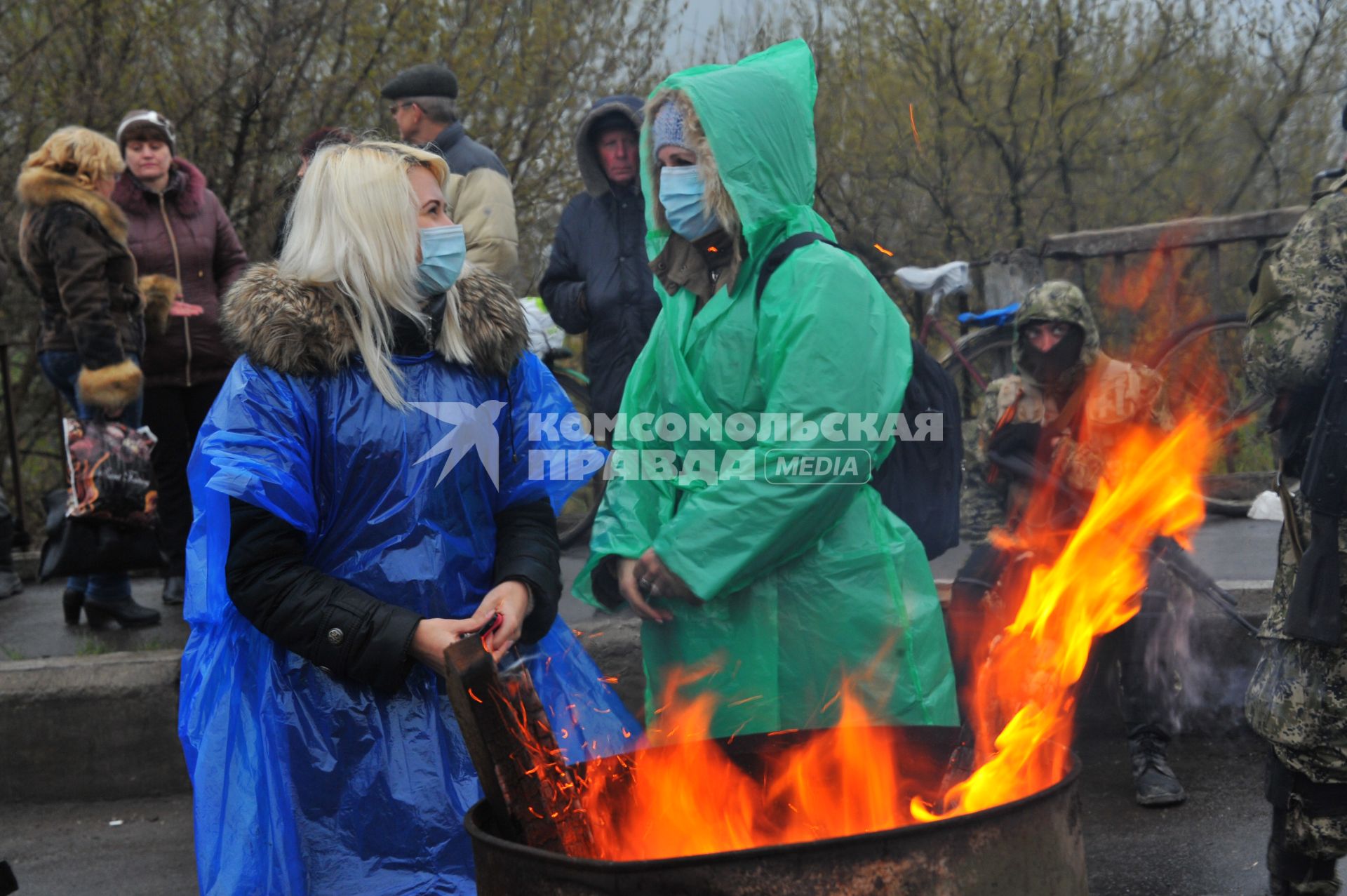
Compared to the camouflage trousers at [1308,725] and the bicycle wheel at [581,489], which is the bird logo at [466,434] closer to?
the camouflage trousers at [1308,725]

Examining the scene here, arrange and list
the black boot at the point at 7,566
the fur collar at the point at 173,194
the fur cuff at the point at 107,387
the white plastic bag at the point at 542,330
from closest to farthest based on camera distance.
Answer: the fur cuff at the point at 107,387 < the fur collar at the point at 173,194 < the white plastic bag at the point at 542,330 < the black boot at the point at 7,566

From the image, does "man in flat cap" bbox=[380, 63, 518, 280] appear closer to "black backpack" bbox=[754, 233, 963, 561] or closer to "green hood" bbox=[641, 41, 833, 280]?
"green hood" bbox=[641, 41, 833, 280]

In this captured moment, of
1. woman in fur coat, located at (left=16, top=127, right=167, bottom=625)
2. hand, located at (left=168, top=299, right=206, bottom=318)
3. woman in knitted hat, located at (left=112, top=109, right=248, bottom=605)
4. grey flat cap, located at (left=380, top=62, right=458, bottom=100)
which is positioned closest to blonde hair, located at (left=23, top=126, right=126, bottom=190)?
woman in fur coat, located at (left=16, top=127, right=167, bottom=625)

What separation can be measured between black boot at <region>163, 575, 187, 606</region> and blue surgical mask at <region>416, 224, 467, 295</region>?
175 inches

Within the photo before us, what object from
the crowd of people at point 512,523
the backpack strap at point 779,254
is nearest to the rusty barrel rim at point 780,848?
the crowd of people at point 512,523

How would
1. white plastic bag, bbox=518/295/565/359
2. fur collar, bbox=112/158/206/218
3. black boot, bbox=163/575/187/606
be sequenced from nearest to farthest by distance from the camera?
1. fur collar, bbox=112/158/206/218
2. black boot, bbox=163/575/187/606
3. white plastic bag, bbox=518/295/565/359

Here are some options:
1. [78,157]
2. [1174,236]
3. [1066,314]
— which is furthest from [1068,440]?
[78,157]

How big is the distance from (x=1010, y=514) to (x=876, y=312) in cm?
224

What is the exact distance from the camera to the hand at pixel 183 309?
647cm

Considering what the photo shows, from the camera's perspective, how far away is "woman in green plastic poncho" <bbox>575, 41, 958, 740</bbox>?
9.37ft

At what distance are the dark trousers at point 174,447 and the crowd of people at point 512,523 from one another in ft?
12.6

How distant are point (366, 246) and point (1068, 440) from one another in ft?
9.78

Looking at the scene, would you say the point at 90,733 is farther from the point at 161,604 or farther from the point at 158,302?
the point at 158,302

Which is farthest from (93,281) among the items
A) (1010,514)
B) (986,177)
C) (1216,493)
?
(986,177)
